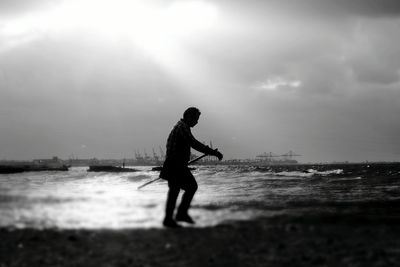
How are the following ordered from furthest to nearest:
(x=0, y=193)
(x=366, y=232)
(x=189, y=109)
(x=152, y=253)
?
(x=0, y=193) → (x=189, y=109) → (x=366, y=232) → (x=152, y=253)

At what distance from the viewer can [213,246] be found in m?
5.20

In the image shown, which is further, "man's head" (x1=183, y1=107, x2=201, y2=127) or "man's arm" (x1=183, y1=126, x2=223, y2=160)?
"man's head" (x1=183, y1=107, x2=201, y2=127)

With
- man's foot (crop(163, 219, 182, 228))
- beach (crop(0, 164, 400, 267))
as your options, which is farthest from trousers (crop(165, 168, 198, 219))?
man's foot (crop(163, 219, 182, 228))

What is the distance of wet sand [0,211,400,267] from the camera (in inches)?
176

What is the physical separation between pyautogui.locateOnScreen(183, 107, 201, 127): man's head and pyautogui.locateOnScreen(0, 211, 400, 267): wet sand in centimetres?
212

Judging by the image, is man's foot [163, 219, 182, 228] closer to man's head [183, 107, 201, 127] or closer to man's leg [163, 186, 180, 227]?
man's leg [163, 186, 180, 227]

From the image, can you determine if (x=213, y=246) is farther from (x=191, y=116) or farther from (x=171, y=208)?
(x=191, y=116)

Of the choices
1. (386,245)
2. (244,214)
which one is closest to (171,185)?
(244,214)

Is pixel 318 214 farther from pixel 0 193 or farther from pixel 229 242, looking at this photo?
pixel 0 193

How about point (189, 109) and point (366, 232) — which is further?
point (189, 109)

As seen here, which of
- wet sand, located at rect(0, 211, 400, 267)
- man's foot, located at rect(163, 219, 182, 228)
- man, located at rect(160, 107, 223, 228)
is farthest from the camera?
man, located at rect(160, 107, 223, 228)

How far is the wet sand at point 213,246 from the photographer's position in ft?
14.7

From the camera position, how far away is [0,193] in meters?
10.5

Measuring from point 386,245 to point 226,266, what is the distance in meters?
2.34
